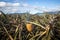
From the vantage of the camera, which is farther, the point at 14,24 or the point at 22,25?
the point at 14,24

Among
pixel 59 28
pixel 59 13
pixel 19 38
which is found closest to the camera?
pixel 19 38

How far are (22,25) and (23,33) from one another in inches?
2.2

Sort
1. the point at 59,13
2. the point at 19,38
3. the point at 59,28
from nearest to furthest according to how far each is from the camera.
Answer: the point at 19,38, the point at 59,28, the point at 59,13

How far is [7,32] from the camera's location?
3.35ft

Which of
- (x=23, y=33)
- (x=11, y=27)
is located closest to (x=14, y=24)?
(x=11, y=27)

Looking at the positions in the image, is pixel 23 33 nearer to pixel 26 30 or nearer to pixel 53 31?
pixel 26 30

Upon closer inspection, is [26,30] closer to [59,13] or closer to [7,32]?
[7,32]

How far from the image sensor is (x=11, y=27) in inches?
43.1

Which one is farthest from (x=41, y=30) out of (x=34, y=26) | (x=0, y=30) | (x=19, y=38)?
(x=0, y=30)

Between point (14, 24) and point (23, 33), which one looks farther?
point (14, 24)

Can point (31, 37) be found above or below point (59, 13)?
below

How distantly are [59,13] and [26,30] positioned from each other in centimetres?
40

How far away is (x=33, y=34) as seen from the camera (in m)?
1.01

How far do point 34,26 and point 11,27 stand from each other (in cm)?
17
